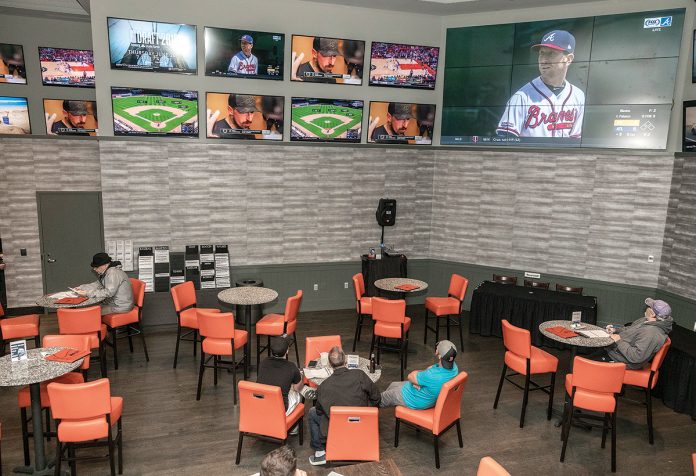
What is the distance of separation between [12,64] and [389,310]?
295 inches

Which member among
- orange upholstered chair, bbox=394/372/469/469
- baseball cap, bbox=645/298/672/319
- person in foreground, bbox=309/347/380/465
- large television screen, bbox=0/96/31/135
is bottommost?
orange upholstered chair, bbox=394/372/469/469

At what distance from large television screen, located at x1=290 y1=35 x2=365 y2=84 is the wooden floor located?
16.2 feet

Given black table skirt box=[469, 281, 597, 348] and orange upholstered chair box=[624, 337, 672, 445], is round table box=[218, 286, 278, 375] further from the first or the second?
orange upholstered chair box=[624, 337, 672, 445]

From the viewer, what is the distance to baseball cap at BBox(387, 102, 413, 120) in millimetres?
9039

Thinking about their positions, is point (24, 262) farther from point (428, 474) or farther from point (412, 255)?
point (428, 474)

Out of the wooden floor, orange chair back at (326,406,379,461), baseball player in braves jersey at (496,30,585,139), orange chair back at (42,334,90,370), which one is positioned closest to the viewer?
orange chair back at (326,406,379,461)

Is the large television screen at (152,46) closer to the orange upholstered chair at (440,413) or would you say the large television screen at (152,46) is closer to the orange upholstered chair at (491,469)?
the orange upholstered chair at (440,413)

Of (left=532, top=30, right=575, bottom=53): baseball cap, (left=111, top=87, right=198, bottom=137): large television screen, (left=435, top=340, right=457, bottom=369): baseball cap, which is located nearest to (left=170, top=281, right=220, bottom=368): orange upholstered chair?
(left=111, top=87, right=198, bottom=137): large television screen

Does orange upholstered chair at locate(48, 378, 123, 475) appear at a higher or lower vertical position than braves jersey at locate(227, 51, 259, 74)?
lower

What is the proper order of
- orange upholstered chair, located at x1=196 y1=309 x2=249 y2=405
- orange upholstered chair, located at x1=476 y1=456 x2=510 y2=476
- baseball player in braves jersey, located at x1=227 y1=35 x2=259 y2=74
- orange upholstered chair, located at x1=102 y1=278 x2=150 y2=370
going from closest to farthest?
orange upholstered chair, located at x1=476 y1=456 x2=510 y2=476, orange upholstered chair, located at x1=196 y1=309 x2=249 y2=405, orange upholstered chair, located at x1=102 y1=278 x2=150 y2=370, baseball player in braves jersey, located at x1=227 y1=35 x2=259 y2=74

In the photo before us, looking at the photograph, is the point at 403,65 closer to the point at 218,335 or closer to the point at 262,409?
the point at 218,335

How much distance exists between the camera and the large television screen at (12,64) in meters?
8.41

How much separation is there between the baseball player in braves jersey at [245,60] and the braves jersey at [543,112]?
4.33m

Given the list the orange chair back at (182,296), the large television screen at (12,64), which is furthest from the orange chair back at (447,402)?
the large television screen at (12,64)
